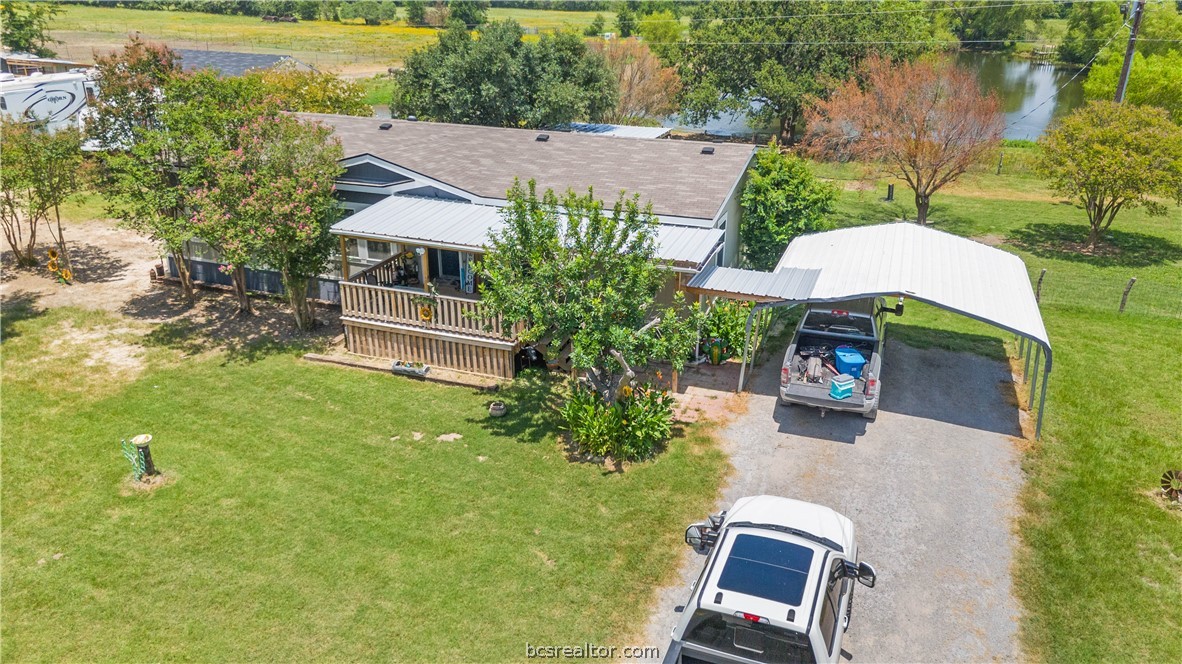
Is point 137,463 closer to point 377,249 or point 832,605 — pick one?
point 377,249

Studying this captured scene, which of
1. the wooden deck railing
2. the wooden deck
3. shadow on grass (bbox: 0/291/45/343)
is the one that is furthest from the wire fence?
shadow on grass (bbox: 0/291/45/343)

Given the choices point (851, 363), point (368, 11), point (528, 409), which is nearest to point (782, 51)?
point (851, 363)

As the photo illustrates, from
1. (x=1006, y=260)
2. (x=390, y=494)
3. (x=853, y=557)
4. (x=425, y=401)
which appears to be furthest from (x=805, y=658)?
(x=1006, y=260)

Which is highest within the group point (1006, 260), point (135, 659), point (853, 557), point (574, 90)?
point (574, 90)

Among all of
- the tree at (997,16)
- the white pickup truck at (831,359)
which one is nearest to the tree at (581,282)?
the white pickup truck at (831,359)

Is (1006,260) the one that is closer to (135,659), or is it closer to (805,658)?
(805,658)

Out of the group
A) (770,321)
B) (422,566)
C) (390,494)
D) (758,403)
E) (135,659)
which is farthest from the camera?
(770,321)

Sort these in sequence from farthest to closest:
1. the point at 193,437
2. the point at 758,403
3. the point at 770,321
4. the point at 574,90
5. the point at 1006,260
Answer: the point at 574,90, the point at 770,321, the point at 1006,260, the point at 758,403, the point at 193,437

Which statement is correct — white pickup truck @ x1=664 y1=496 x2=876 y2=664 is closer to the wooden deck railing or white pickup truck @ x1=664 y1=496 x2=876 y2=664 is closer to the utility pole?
the wooden deck railing
